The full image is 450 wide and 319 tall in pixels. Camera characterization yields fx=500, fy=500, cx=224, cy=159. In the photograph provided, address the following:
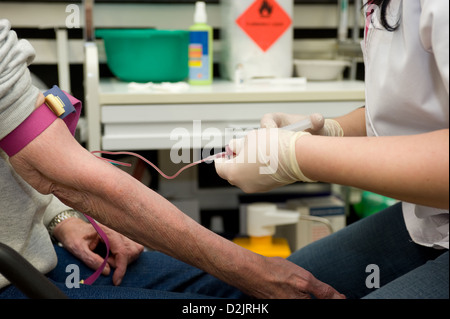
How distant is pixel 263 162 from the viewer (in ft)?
2.82

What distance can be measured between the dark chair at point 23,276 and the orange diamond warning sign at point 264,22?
4.96 feet

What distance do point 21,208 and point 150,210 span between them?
25cm

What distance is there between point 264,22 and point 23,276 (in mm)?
1560

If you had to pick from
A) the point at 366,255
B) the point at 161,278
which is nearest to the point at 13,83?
the point at 161,278

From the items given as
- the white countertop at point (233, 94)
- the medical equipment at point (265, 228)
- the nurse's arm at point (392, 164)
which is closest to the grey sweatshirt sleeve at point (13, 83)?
the nurse's arm at point (392, 164)

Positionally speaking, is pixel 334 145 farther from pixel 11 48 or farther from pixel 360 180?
pixel 11 48

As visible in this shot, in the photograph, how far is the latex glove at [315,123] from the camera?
0.97 metres

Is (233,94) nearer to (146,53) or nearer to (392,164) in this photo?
(146,53)

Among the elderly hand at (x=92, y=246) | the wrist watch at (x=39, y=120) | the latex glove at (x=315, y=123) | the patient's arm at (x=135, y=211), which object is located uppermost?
the wrist watch at (x=39, y=120)

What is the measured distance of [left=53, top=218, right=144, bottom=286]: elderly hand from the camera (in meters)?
1.11

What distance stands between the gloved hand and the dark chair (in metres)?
0.39

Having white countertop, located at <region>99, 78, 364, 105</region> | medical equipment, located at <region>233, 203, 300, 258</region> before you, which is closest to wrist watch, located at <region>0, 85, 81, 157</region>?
white countertop, located at <region>99, 78, 364, 105</region>

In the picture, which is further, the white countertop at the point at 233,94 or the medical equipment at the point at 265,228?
the medical equipment at the point at 265,228

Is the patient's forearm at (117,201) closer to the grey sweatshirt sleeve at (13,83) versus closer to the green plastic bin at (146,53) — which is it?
the grey sweatshirt sleeve at (13,83)
